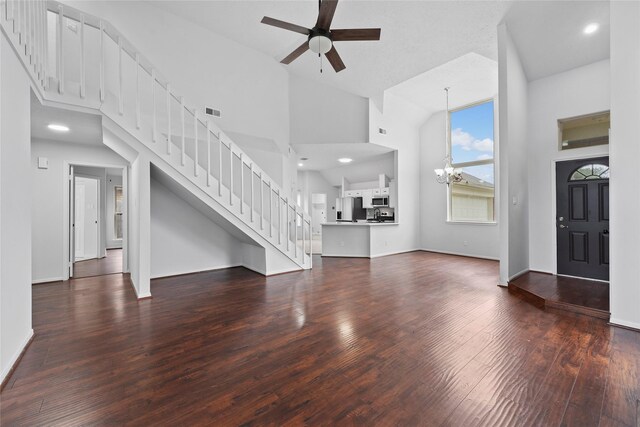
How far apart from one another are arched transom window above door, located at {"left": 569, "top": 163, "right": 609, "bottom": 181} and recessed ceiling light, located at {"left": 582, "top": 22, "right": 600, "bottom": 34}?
199 centimetres

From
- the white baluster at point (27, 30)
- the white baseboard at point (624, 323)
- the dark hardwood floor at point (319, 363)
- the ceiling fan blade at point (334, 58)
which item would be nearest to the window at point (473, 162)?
the dark hardwood floor at point (319, 363)

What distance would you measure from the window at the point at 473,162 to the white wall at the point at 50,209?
854 cm

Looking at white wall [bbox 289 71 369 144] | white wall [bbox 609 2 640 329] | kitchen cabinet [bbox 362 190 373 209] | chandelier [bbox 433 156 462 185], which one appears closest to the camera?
white wall [bbox 609 2 640 329]

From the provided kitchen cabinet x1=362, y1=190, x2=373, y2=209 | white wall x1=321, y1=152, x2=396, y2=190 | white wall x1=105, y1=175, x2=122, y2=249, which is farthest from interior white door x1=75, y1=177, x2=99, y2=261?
kitchen cabinet x1=362, y1=190, x2=373, y2=209

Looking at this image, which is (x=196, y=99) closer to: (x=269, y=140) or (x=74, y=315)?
(x=269, y=140)

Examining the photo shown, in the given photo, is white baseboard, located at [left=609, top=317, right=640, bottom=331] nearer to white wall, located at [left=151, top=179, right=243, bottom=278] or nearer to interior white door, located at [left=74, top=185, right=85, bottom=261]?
white wall, located at [left=151, top=179, right=243, bottom=278]

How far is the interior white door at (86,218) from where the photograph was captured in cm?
638

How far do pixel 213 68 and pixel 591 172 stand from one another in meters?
6.99

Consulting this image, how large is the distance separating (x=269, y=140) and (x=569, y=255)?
6143 mm

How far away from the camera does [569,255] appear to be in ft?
14.6

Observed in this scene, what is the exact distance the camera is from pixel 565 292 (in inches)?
139

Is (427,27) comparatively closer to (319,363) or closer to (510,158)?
(510,158)

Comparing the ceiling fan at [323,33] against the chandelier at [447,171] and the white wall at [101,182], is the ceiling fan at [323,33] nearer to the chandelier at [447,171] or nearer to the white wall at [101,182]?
the chandelier at [447,171]

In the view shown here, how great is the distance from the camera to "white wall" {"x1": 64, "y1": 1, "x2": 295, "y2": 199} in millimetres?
4254
